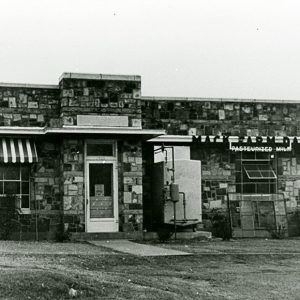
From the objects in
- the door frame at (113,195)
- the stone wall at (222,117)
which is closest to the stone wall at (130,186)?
the door frame at (113,195)

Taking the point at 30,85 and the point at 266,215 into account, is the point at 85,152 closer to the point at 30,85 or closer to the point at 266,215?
the point at 30,85

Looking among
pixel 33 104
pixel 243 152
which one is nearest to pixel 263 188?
pixel 243 152

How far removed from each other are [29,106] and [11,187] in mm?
2459

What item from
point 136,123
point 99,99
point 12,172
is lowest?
point 12,172

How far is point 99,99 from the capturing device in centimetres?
2062

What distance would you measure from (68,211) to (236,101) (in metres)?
6.93

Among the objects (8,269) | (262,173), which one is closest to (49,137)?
(262,173)

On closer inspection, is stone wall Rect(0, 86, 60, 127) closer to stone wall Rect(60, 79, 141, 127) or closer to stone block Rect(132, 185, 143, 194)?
stone wall Rect(60, 79, 141, 127)

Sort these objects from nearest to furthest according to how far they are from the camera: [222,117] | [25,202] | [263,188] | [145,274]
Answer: [145,274], [25,202], [222,117], [263,188]

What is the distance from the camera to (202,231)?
22.0 metres

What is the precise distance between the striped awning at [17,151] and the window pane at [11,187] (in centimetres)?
86

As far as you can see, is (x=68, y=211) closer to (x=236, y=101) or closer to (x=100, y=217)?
(x=100, y=217)

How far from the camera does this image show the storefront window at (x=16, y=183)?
20.8 m

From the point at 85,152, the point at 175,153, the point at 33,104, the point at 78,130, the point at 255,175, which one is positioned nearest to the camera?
the point at 78,130
